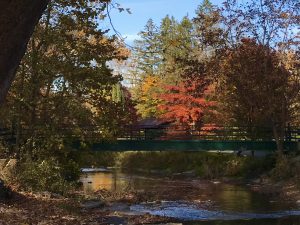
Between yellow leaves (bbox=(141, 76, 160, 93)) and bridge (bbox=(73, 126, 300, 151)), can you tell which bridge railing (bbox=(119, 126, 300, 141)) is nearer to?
bridge (bbox=(73, 126, 300, 151))

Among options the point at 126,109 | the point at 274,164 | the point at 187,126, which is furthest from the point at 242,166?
the point at 126,109

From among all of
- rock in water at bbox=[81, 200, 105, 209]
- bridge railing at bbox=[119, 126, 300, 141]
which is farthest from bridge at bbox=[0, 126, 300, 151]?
rock in water at bbox=[81, 200, 105, 209]

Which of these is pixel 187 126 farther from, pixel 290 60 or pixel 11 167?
pixel 11 167

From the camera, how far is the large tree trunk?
2.65m

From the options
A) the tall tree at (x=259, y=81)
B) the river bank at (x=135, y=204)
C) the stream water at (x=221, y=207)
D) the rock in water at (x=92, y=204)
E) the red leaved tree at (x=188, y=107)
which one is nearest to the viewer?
the river bank at (x=135, y=204)

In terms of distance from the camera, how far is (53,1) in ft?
56.3

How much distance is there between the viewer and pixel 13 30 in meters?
2.71

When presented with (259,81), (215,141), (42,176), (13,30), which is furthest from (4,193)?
(215,141)

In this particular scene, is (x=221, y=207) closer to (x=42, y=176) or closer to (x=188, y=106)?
(x=42, y=176)

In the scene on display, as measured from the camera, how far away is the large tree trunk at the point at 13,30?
8.70 feet

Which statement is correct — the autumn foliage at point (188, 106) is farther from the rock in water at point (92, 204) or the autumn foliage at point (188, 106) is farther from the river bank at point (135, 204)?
the rock in water at point (92, 204)

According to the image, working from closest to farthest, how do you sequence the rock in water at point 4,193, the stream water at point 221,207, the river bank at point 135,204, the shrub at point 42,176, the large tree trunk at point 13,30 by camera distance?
the large tree trunk at point 13,30
the river bank at point 135,204
the rock in water at point 4,193
the stream water at point 221,207
the shrub at point 42,176

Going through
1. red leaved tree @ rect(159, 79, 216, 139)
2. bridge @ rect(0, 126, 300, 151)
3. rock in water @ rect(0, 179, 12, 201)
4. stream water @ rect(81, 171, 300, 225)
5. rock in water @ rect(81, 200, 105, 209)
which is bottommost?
stream water @ rect(81, 171, 300, 225)

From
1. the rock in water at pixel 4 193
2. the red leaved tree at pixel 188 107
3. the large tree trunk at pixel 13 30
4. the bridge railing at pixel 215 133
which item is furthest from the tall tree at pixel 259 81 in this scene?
the large tree trunk at pixel 13 30
